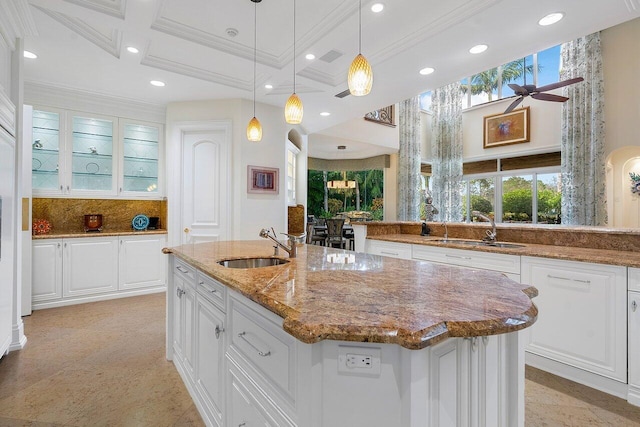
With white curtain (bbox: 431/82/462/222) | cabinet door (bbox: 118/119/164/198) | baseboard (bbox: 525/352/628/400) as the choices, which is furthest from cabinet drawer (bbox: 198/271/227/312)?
white curtain (bbox: 431/82/462/222)

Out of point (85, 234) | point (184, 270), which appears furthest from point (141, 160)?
point (184, 270)

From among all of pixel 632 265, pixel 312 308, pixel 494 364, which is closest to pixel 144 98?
pixel 312 308

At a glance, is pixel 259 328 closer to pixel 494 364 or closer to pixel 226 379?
pixel 226 379

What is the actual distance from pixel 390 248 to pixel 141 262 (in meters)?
3.39

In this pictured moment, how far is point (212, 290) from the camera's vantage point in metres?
1.62

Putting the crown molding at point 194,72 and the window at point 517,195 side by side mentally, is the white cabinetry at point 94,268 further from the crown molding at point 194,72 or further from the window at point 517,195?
the window at point 517,195

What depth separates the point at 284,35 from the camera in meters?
2.91

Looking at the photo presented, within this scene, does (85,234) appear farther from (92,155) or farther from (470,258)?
(470,258)

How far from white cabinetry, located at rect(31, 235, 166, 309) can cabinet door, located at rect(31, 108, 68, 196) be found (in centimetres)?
75

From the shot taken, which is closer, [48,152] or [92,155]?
[48,152]

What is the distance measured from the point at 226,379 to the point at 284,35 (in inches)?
112

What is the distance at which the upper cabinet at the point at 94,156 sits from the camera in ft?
12.8

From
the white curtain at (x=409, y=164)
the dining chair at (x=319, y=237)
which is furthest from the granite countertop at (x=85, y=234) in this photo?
the white curtain at (x=409, y=164)

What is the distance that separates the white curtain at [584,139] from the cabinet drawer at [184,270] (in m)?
7.11
